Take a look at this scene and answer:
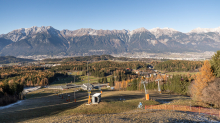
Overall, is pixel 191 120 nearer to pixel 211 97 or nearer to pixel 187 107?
pixel 187 107

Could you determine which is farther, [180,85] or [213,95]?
[180,85]

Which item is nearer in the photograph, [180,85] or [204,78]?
[204,78]

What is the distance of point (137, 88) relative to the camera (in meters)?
110

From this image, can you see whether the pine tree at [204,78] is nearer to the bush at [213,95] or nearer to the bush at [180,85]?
the bush at [213,95]

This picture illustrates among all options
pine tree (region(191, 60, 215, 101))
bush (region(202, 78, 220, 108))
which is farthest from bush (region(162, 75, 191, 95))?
bush (region(202, 78, 220, 108))

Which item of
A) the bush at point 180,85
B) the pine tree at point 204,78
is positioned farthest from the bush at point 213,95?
the bush at point 180,85

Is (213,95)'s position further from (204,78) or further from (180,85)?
(180,85)

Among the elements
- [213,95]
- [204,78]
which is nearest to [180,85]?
[204,78]

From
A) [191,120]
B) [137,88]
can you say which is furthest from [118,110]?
[137,88]

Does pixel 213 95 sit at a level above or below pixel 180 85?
above

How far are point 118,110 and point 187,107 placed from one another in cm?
1604

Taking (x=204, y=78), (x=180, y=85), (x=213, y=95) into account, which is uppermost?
(x=204, y=78)

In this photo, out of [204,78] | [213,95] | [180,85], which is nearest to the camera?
[213,95]

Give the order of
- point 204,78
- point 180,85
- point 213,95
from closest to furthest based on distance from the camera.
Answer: point 213,95 → point 204,78 → point 180,85
